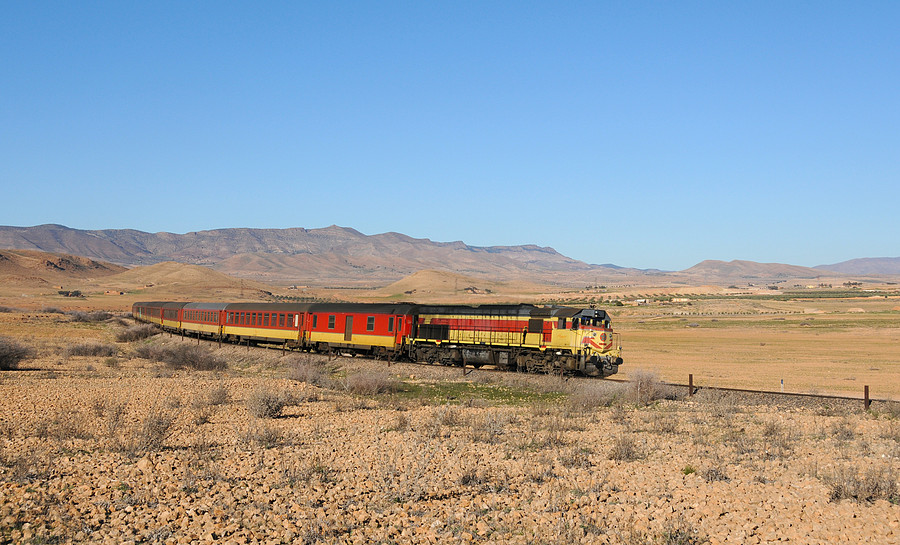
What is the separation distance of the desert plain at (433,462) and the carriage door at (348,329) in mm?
9951

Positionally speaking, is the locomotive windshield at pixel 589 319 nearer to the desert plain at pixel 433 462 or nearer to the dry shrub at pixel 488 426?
the desert plain at pixel 433 462

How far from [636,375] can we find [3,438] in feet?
69.9

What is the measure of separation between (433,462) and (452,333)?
68.2 ft

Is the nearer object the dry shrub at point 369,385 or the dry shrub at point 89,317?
the dry shrub at point 369,385

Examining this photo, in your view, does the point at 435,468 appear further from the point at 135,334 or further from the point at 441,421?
the point at 135,334

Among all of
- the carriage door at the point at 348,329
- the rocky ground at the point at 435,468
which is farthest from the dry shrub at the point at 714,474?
the carriage door at the point at 348,329

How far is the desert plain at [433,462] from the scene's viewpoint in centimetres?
995

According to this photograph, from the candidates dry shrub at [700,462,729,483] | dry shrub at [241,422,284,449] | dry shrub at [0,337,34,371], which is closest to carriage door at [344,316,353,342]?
dry shrub at [0,337,34,371]

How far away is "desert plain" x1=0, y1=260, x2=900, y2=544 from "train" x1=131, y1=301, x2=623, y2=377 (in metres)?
2.26

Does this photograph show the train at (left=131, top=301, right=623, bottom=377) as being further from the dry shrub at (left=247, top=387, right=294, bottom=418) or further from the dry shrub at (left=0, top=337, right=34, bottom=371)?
the dry shrub at (left=0, top=337, right=34, bottom=371)

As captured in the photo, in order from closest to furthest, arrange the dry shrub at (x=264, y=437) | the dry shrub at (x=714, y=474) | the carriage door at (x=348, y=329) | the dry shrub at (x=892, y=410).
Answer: the dry shrub at (x=714, y=474) < the dry shrub at (x=264, y=437) < the dry shrub at (x=892, y=410) < the carriage door at (x=348, y=329)

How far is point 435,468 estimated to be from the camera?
13445 mm

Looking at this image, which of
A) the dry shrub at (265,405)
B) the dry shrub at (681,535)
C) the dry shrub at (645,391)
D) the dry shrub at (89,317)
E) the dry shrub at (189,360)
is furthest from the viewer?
the dry shrub at (89,317)

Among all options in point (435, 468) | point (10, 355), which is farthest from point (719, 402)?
point (10, 355)
